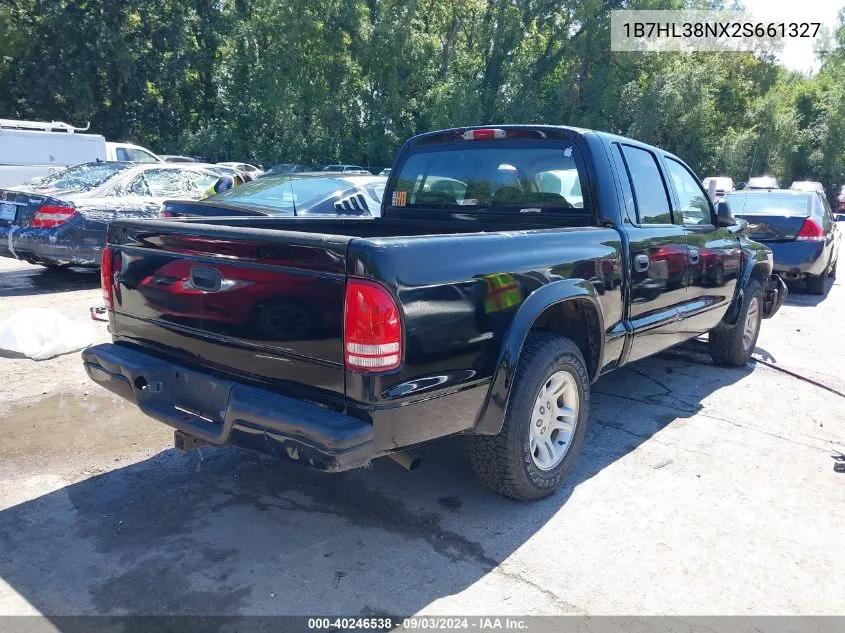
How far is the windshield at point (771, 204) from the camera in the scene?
9797 mm

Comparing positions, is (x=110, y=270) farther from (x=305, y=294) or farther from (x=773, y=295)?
(x=773, y=295)

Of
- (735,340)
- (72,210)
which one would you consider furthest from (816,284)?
(72,210)

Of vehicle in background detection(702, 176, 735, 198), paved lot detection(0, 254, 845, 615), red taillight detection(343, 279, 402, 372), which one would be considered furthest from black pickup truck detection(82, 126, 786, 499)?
vehicle in background detection(702, 176, 735, 198)

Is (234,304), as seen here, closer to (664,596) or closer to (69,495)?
(69,495)

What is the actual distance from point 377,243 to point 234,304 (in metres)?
0.76

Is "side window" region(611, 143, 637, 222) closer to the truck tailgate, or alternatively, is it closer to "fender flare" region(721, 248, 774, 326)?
"fender flare" region(721, 248, 774, 326)

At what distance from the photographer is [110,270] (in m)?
3.56

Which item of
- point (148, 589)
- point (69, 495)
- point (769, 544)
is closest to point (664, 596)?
point (769, 544)

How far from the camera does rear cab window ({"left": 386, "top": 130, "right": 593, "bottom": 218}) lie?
408 cm

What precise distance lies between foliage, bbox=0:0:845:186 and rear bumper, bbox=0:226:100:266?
2095cm

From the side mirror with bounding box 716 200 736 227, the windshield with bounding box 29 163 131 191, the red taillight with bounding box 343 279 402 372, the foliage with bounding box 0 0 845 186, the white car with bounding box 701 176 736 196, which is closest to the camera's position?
the red taillight with bounding box 343 279 402 372

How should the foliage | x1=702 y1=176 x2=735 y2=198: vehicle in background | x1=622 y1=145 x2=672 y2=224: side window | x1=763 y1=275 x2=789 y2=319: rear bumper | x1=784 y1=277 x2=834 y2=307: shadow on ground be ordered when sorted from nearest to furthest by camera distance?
x1=622 y1=145 x2=672 y2=224: side window → x1=763 y1=275 x2=789 y2=319: rear bumper → x1=784 y1=277 x2=834 y2=307: shadow on ground → x1=702 y1=176 x2=735 y2=198: vehicle in background → the foliage

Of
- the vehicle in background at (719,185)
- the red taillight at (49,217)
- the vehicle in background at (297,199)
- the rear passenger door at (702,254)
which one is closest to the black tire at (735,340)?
the rear passenger door at (702,254)

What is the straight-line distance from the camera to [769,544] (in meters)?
3.21
